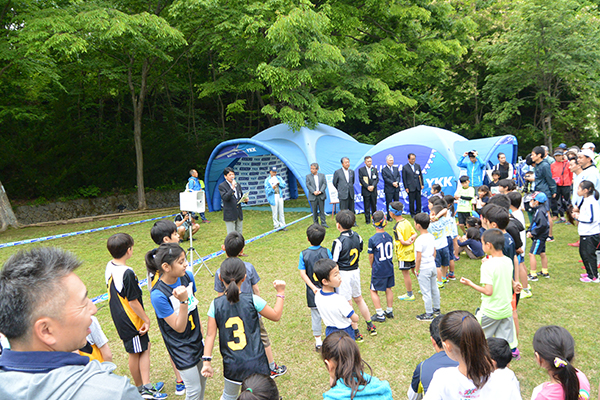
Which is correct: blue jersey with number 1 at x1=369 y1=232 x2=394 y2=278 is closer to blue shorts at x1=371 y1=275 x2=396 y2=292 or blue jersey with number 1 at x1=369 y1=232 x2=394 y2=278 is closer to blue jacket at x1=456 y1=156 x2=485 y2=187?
blue shorts at x1=371 y1=275 x2=396 y2=292

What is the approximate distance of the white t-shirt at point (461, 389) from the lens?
6.99 feet

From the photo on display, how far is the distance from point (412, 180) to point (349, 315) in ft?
27.4

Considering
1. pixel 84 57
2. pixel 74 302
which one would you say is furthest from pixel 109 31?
pixel 74 302

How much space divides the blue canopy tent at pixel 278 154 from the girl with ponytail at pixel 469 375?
9.73m

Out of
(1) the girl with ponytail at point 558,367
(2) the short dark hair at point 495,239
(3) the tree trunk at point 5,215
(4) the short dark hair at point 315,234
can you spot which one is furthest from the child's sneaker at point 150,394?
(3) the tree trunk at point 5,215

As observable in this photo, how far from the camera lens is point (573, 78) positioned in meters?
18.0

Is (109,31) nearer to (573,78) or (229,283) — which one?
(229,283)

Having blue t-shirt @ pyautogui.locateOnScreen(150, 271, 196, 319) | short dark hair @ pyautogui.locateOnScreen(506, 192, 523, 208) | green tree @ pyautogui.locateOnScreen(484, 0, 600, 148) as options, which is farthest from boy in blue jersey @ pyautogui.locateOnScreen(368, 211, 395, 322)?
green tree @ pyautogui.locateOnScreen(484, 0, 600, 148)

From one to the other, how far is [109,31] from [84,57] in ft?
17.3

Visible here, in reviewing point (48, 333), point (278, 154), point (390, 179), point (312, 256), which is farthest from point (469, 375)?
point (278, 154)

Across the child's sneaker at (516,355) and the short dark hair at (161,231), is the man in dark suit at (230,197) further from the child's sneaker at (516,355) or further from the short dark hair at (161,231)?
the child's sneaker at (516,355)

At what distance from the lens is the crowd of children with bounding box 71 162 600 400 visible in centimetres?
216

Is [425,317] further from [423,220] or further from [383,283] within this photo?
[423,220]

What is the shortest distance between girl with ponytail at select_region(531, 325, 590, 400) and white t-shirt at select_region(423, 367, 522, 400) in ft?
0.66
